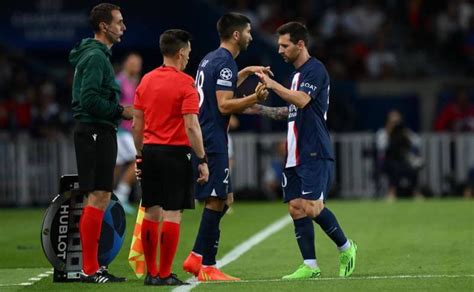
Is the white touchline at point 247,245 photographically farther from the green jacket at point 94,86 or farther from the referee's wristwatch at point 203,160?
the green jacket at point 94,86

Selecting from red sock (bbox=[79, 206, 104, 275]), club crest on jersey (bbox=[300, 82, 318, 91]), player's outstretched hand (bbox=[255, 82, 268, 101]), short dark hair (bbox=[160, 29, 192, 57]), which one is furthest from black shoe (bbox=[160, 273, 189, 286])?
club crest on jersey (bbox=[300, 82, 318, 91])

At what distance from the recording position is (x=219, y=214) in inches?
499

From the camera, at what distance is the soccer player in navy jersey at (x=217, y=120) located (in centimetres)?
1251

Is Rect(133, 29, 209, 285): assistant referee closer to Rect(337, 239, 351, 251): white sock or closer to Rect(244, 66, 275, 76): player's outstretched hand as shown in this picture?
Rect(244, 66, 275, 76): player's outstretched hand

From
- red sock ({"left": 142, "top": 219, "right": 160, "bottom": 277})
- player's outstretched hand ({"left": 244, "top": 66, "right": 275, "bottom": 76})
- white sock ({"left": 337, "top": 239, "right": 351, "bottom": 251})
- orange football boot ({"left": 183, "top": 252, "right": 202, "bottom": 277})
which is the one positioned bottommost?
orange football boot ({"left": 183, "top": 252, "right": 202, "bottom": 277})

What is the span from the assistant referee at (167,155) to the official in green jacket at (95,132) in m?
0.53

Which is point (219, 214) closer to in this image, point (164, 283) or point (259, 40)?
point (164, 283)

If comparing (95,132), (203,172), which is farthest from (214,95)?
(95,132)

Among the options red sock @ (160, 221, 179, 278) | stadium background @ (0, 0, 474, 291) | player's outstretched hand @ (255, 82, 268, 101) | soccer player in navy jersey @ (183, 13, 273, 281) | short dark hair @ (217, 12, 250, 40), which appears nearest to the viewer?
red sock @ (160, 221, 179, 278)

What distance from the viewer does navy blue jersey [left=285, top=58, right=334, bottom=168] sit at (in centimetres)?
1284

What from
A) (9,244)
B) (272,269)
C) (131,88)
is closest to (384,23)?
(131,88)

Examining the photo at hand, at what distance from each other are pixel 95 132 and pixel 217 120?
106 centimetres

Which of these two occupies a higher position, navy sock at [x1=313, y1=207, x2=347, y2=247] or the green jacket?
the green jacket

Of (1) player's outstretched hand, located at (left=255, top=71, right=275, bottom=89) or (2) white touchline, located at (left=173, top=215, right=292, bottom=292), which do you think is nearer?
(2) white touchline, located at (left=173, top=215, right=292, bottom=292)
